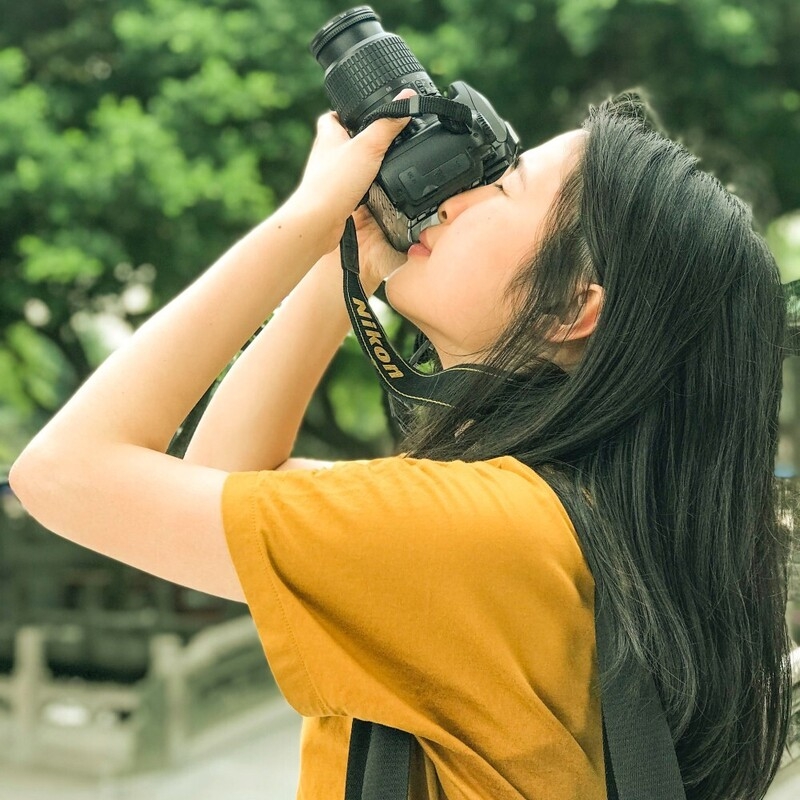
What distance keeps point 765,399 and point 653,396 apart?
0.09m

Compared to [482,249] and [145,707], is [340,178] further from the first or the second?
[145,707]

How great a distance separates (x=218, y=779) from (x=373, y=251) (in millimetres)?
2347

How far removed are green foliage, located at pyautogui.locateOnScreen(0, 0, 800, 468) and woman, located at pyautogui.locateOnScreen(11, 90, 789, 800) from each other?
2017mm

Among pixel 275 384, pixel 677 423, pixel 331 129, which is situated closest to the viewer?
pixel 677 423

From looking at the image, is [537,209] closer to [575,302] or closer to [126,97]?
[575,302]

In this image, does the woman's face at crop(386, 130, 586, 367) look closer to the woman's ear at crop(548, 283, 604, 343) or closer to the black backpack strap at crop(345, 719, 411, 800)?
the woman's ear at crop(548, 283, 604, 343)

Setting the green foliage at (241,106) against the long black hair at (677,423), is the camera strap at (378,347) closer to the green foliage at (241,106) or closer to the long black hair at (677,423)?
the long black hair at (677,423)

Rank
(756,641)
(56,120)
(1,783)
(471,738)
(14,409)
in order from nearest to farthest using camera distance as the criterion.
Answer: (471,738) → (756,641) → (1,783) → (56,120) → (14,409)

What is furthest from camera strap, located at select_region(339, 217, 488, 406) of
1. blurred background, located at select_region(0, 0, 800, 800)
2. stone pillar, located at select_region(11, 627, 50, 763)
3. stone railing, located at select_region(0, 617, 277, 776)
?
stone pillar, located at select_region(11, 627, 50, 763)

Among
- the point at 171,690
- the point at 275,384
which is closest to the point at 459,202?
the point at 275,384

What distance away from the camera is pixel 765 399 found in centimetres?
78

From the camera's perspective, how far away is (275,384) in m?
0.98

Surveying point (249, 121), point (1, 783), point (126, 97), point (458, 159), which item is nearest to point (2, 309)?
point (126, 97)

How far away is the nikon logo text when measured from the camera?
0.89m
